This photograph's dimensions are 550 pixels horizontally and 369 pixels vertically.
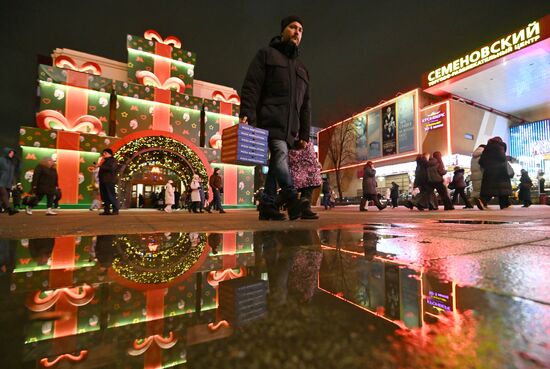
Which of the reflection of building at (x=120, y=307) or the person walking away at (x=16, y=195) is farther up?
the person walking away at (x=16, y=195)

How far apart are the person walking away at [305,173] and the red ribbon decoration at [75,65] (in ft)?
54.0

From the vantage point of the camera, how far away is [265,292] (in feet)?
1.68

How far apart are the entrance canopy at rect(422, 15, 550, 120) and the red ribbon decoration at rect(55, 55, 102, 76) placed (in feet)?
69.0

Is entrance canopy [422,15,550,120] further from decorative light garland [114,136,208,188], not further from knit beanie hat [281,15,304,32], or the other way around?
knit beanie hat [281,15,304,32]

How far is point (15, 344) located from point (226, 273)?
1.32ft

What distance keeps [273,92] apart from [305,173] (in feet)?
2.97

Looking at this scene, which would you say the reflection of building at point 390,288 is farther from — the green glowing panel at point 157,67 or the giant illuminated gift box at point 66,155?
the green glowing panel at point 157,67

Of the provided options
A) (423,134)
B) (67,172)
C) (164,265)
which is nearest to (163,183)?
(67,172)

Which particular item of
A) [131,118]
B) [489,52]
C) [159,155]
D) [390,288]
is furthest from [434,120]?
[390,288]

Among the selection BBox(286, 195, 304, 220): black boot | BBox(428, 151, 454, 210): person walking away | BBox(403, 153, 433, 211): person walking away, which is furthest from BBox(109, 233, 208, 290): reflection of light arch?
BBox(403, 153, 433, 211): person walking away

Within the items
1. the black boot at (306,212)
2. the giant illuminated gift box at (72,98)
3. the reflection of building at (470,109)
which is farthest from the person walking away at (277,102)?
the reflection of building at (470,109)

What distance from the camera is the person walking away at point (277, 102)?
283cm

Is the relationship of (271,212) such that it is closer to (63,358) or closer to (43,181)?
(63,358)

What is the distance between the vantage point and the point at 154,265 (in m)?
0.78
